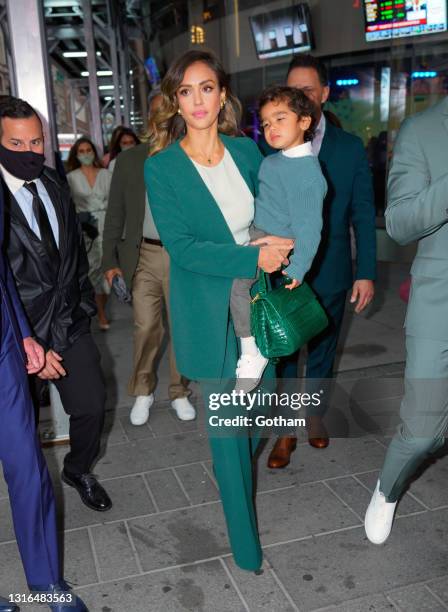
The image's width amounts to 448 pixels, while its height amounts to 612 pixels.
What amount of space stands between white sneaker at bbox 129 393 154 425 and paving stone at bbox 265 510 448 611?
1638 mm

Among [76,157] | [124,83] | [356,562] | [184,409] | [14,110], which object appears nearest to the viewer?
[356,562]

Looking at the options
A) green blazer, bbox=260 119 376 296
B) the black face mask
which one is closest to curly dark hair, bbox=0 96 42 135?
the black face mask

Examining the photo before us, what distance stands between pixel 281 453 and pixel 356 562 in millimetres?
960

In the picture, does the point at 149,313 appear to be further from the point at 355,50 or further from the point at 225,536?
the point at 355,50

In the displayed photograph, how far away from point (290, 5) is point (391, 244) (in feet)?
17.9

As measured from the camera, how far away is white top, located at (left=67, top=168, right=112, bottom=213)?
6.54 metres

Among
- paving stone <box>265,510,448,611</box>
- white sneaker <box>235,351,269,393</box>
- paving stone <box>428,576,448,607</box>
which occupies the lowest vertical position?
paving stone <box>265,510,448,611</box>

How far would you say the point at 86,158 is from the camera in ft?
21.8

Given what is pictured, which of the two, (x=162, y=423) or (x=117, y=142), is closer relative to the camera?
(x=162, y=423)

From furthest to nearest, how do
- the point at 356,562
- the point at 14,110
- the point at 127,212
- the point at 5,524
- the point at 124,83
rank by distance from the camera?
the point at 124,83, the point at 127,212, the point at 5,524, the point at 14,110, the point at 356,562

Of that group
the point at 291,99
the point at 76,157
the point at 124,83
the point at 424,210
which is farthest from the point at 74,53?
the point at 424,210

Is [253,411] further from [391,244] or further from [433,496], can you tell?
[391,244]

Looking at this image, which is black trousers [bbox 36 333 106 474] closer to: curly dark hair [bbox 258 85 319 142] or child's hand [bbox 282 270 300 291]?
child's hand [bbox 282 270 300 291]

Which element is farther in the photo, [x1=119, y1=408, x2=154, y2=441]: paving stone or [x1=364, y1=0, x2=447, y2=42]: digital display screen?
[x1=364, y1=0, x2=447, y2=42]: digital display screen
